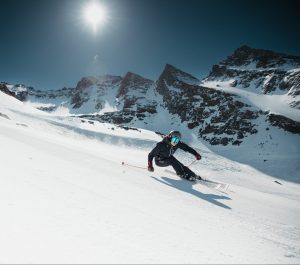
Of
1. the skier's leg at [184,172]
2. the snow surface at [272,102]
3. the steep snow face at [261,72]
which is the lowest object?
the skier's leg at [184,172]

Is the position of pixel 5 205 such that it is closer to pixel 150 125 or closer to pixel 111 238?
pixel 111 238

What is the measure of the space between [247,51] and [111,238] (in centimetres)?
13826

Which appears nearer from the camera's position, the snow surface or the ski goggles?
the ski goggles

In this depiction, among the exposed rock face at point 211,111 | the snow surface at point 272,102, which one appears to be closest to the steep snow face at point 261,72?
the snow surface at point 272,102

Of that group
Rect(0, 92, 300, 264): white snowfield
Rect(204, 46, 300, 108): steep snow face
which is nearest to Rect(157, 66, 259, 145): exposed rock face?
Rect(204, 46, 300, 108): steep snow face

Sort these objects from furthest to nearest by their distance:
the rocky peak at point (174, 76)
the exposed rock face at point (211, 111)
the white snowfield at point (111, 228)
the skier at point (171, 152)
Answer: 1. the rocky peak at point (174, 76)
2. the exposed rock face at point (211, 111)
3. the skier at point (171, 152)
4. the white snowfield at point (111, 228)

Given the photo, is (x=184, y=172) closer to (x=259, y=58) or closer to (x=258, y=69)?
(x=258, y=69)

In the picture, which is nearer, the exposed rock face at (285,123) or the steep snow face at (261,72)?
the exposed rock face at (285,123)

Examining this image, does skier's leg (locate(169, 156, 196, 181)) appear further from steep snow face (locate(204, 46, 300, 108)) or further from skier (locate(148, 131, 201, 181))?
steep snow face (locate(204, 46, 300, 108))

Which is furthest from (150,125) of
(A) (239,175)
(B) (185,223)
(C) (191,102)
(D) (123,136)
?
(B) (185,223)

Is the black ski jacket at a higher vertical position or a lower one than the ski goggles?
lower

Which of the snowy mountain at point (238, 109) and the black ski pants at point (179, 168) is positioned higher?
the snowy mountain at point (238, 109)

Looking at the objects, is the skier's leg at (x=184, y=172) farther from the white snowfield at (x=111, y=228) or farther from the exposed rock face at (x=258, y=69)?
the exposed rock face at (x=258, y=69)

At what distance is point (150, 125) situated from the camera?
9512 cm
